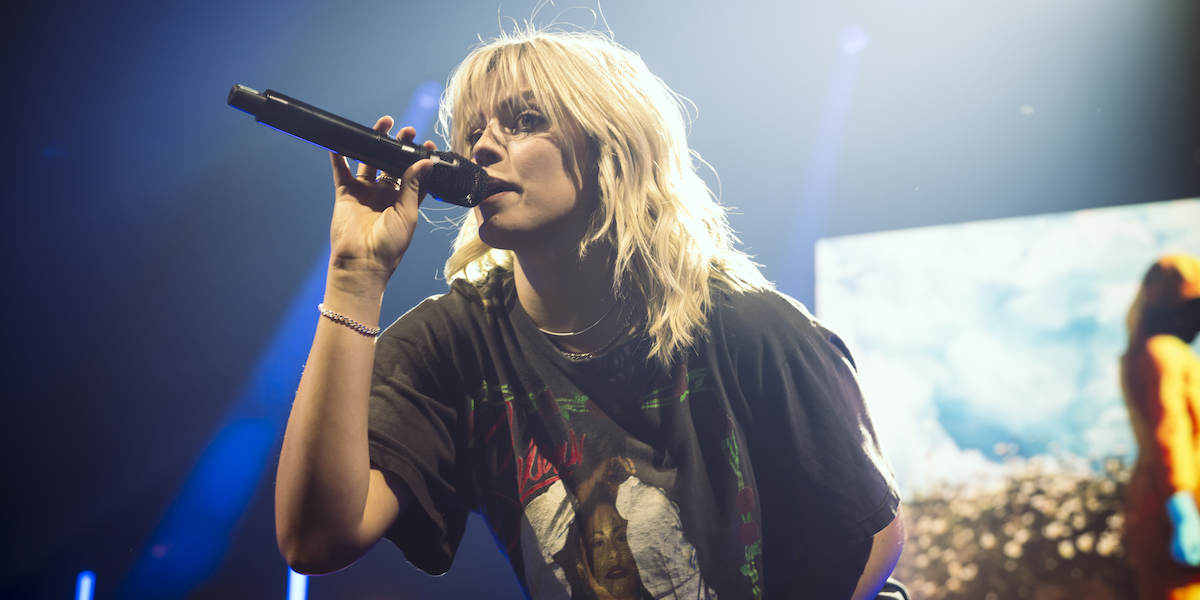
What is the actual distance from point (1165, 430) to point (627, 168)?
2.63m

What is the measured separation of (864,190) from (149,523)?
12.0 feet

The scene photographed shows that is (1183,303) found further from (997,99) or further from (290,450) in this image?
(290,450)

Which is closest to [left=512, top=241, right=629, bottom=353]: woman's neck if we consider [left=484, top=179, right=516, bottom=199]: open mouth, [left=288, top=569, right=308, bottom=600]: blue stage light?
[left=484, top=179, right=516, bottom=199]: open mouth

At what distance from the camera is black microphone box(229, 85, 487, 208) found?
2.47 feet

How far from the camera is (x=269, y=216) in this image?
2.91m

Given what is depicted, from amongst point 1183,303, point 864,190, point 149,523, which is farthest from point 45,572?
point 1183,303

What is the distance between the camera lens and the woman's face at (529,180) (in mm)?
994

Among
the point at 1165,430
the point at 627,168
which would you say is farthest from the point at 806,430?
the point at 1165,430

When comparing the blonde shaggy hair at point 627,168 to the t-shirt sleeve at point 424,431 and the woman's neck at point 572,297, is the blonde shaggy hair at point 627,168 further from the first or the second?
the t-shirt sleeve at point 424,431

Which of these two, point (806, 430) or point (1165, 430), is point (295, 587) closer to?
point (806, 430)

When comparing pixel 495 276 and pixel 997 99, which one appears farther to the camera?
pixel 997 99

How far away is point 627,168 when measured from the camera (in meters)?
1.14

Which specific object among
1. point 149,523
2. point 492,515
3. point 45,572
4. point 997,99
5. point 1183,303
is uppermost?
point 997,99

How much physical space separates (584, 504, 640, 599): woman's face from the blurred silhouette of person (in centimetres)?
254
